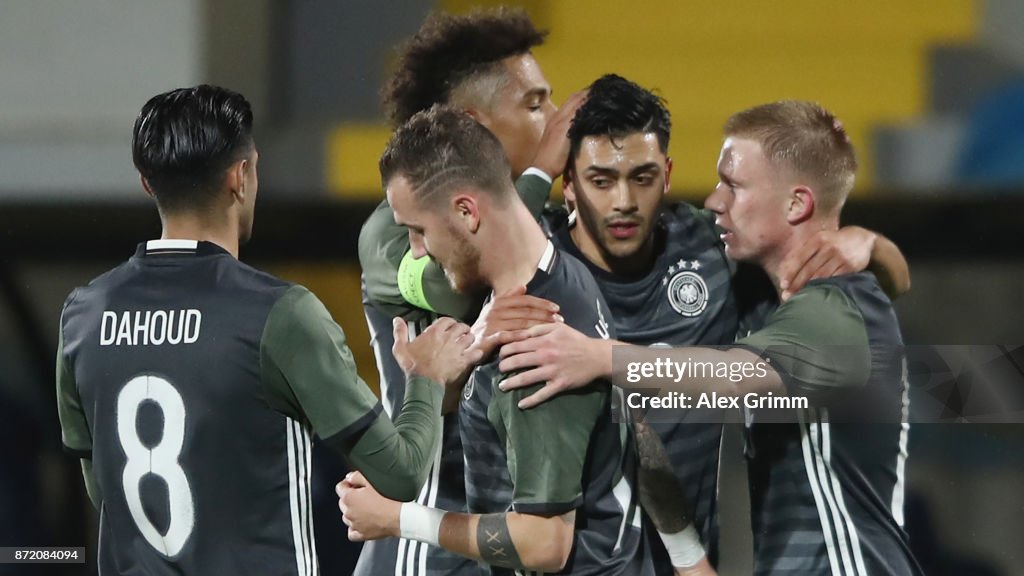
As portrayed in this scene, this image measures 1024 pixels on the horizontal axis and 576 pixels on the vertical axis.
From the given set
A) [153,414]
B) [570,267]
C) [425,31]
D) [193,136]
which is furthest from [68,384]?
[425,31]

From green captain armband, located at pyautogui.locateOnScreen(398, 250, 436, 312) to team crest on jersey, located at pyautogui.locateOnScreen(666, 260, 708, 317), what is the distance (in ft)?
1.58

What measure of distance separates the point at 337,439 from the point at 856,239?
1155 millimetres

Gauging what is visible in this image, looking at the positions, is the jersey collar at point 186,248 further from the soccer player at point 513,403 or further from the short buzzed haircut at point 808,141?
the short buzzed haircut at point 808,141

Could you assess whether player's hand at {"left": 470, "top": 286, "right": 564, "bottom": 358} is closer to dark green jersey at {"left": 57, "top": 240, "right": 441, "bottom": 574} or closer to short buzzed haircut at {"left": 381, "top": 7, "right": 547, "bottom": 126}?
dark green jersey at {"left": 57, "top": 240, "right": 441, "bottom": 574}

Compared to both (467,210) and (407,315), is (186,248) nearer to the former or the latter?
(467,210)

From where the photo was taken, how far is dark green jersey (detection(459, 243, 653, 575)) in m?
2.06

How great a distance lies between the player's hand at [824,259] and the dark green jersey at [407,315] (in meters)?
0.50

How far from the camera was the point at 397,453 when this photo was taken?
1929mm

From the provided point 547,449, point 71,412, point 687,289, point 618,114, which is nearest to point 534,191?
point 618,114

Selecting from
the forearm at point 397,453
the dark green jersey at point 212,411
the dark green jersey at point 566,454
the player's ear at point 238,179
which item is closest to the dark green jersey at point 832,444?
the dark green jersey at point 566,454

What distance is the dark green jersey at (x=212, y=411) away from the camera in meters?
1.86

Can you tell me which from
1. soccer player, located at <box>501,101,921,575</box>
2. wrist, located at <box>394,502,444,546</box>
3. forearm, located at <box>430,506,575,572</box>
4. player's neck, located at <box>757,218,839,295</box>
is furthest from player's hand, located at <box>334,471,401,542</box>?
player's neck, located at <box>757,218,839,295</box>

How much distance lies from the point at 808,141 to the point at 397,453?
1076mm

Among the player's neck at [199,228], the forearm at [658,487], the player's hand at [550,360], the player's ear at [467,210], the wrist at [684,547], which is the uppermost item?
the player's ear at [467,210]
